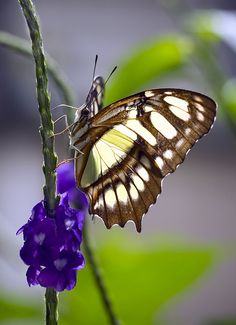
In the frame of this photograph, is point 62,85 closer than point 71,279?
No

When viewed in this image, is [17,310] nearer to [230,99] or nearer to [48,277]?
[230,99]

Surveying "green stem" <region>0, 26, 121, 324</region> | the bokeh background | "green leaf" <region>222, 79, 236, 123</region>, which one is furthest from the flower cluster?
the bokeh background

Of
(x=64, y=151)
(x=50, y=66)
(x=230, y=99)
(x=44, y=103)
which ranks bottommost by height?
(x=44, y=103)

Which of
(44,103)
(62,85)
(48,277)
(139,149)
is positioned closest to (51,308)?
(48,277)

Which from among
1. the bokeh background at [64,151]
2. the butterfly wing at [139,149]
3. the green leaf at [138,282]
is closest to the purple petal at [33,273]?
the butterfly wing at [139,149]

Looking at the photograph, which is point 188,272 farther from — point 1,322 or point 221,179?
point 221,179

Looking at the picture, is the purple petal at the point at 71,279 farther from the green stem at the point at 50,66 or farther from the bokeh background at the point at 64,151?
the bokeh background at the point at 64,151
